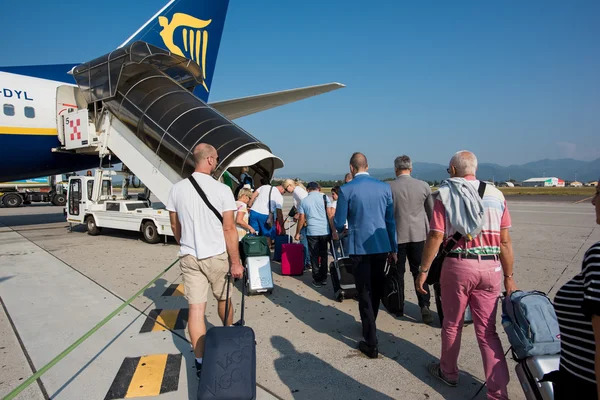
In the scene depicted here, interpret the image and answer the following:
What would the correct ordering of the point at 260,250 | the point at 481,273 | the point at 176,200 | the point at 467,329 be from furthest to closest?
the point at 260,250
the point at 467,329
the point at 176,200
the point at 481,273

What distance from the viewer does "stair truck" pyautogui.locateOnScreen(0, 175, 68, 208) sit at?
25094mm

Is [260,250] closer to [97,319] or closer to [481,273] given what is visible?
[97,319]

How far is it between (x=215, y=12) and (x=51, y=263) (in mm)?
12597

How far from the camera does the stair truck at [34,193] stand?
25.1 meters

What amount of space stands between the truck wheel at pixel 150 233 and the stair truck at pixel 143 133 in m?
0.03

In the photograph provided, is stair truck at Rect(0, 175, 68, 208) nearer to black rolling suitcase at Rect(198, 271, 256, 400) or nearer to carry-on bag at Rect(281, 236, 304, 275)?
carry-on bag at Rect(281, 236, 304, 275)

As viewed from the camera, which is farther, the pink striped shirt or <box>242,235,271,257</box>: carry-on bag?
<box>242,235,271,257</box>: carry-on bag

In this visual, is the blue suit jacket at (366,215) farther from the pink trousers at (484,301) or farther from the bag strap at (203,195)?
the bag strap at (203,195)

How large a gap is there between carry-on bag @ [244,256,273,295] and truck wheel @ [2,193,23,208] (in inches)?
1054

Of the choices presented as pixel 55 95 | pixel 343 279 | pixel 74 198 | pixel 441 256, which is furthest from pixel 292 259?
pixel 55 95

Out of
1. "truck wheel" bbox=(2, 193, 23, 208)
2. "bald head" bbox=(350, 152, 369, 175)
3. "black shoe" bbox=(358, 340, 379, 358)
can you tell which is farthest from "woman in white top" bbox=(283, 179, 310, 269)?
"truck wheel" bbox=(2, 193, 23, 208)

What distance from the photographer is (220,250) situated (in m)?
3.45

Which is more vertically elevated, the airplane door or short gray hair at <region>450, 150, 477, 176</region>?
short gray hair at <region>450, 150, 477, 176</region>

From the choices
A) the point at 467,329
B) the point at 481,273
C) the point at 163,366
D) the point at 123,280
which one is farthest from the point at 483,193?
the point at 123,280
